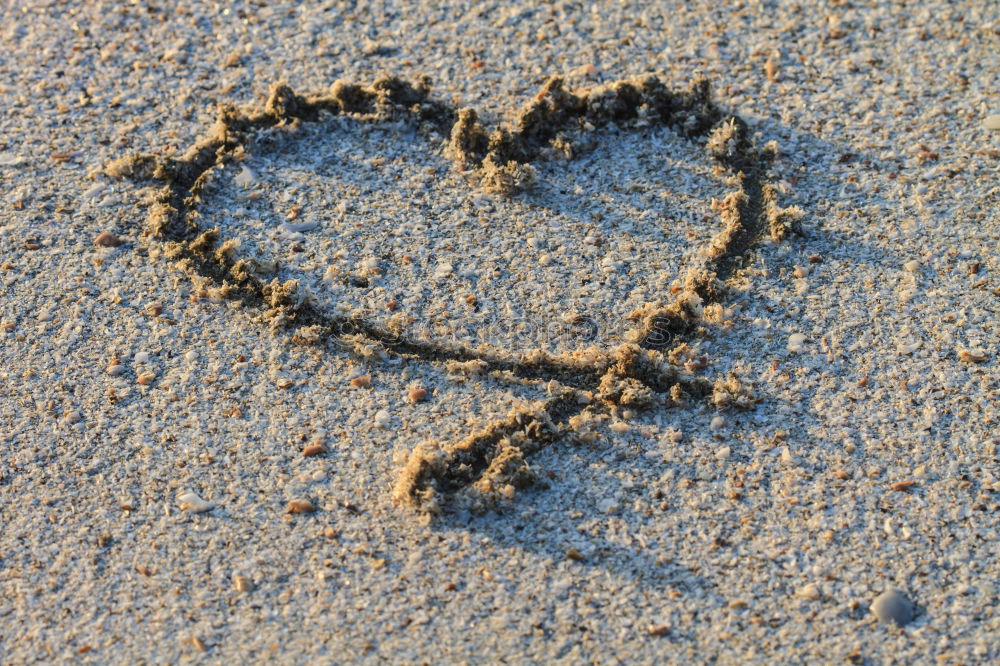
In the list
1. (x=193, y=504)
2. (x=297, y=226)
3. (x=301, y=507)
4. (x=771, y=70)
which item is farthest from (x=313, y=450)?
(x=771, y=70)

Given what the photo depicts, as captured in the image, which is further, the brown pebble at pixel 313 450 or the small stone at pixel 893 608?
the brown pebble at pixel 313 450

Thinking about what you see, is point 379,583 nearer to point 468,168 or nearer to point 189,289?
point 189,289

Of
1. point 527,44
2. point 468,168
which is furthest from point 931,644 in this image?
point 527,44

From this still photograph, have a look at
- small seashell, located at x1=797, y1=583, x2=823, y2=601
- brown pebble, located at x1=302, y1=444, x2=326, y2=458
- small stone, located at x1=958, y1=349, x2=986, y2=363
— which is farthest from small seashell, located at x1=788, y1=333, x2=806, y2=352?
brown pebble, located at x1=302, y1=444, x2=326, y2=458

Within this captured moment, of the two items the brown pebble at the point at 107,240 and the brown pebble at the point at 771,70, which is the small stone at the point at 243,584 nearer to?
the brown pebble at the point at 107,240

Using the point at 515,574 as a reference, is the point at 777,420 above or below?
above

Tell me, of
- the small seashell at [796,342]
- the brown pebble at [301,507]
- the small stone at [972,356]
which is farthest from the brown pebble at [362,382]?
the small stone at [972,356]

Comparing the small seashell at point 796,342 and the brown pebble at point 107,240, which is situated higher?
the small seashell at point 796,342

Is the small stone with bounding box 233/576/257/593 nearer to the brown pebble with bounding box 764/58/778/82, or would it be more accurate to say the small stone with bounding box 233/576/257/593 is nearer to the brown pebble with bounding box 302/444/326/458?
the brown pebble with bounding box 302/444/326/458
